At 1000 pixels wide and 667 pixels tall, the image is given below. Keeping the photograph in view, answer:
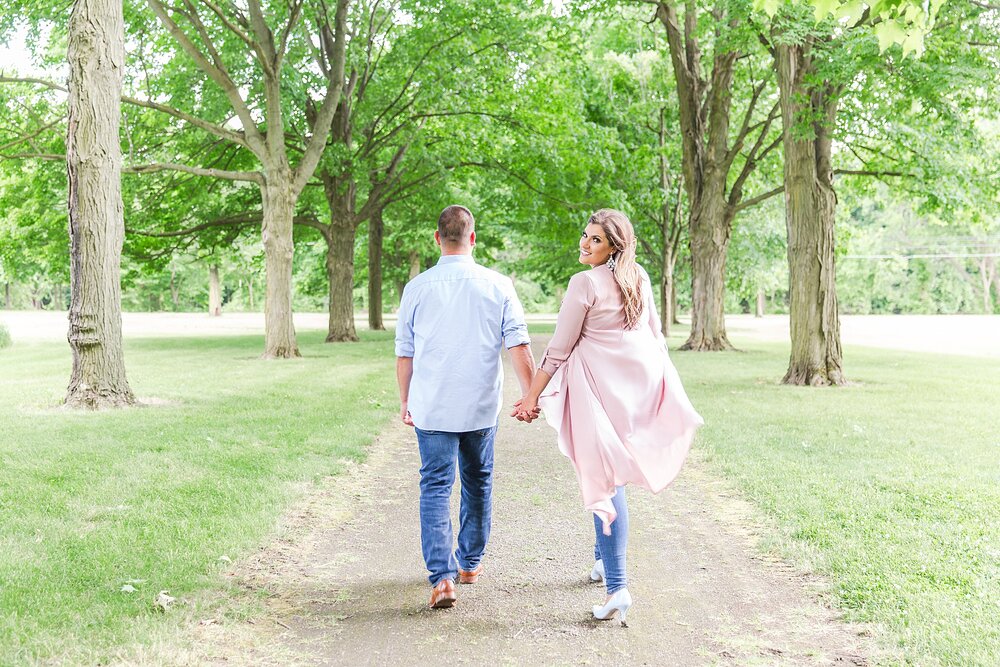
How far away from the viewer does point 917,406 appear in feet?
37.1

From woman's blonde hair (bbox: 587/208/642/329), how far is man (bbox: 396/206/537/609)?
→ 522mm

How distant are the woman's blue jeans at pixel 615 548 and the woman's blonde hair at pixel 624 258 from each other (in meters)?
0.86

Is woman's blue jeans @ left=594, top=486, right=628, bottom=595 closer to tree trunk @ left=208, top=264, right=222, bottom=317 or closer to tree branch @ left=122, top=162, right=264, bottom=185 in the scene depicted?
tree branch @ left=122, top=162, right=264, bottom=185

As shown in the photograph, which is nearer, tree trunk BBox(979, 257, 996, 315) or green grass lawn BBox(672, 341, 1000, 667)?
green grass lawn BBox(672, 341, 1000, 667)

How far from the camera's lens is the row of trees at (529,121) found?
1417cm

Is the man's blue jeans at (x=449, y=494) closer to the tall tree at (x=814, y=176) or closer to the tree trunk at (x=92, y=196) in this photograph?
the tree trunk at (x=92, y=196)

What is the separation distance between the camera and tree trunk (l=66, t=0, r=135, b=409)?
10008 mm

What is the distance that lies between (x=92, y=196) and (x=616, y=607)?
8.63 meters

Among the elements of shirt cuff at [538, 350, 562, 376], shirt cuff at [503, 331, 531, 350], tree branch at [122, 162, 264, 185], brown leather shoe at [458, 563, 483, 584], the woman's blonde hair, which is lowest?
brown leather shoe at [458, 563, 483, 584]

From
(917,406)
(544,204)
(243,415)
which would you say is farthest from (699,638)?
(544,204)

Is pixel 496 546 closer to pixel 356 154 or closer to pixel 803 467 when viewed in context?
pixel 803 467

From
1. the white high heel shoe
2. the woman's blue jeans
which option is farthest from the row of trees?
the white high heel shoe

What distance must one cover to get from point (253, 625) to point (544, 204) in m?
21.9

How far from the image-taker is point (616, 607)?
12.9 feet
